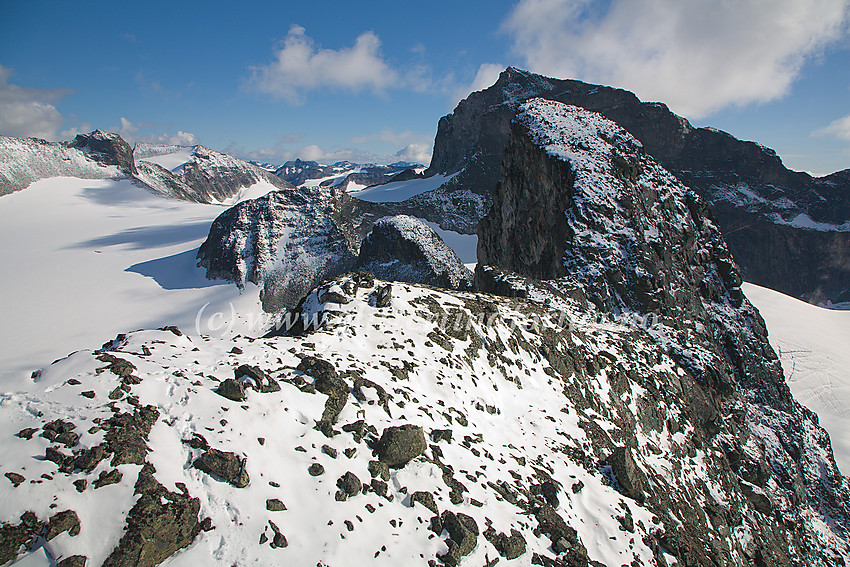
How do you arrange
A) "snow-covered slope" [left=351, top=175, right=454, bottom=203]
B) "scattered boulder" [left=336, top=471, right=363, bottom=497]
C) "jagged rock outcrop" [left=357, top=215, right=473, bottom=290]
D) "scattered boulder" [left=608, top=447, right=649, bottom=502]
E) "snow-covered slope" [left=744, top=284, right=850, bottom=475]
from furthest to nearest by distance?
"snow-covered slope" [left=351, top=175, right=454, bottom=203], "jagged rock outcrop" [left=357, top=215, right=473, bottom=290], "snow-covered slope" [left=744, top=284, right=850, bottom=475], "scattered boulder" [left=608, top=447, right=649, bottom=502], "scattered boulder" [left=336, top=471, right=363, bottom=497]

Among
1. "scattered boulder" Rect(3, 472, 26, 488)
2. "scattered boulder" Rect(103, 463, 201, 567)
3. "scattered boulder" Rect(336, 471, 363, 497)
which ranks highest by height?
"scattered boulder" Rect(3, 472, 26, 488)

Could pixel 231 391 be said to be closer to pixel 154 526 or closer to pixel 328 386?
pixel 328 386

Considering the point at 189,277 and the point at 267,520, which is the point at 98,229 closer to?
the point at 189,277

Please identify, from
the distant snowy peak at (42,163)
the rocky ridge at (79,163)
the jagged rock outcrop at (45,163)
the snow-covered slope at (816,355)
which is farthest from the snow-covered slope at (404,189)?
the snow-covered slope at (816,355)

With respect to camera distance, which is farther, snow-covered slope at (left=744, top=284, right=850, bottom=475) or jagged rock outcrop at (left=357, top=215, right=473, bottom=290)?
jagged rock outcrop at (left=357, top=215, right=473, bottom=290)

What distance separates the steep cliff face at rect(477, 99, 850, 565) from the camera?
12.4 meters

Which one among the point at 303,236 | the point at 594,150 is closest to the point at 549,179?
the point at 594,150

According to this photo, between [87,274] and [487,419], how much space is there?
145 feet

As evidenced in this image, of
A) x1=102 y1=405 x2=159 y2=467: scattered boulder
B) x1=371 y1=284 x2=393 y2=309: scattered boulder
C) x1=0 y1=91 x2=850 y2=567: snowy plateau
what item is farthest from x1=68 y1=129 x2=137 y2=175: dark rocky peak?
x1=102 y1=405 x2=159 y2=467: scattered boulder

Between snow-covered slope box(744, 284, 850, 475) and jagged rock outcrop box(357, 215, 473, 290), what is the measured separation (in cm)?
2567

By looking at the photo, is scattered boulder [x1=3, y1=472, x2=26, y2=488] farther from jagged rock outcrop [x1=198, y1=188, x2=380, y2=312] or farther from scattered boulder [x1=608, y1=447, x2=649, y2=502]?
jagged rock outcrop [x1=198, y1=188, x2=380, y2=312]

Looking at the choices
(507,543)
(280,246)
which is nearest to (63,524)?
(507,543)

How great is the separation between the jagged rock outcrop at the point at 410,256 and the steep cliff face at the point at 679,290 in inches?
272

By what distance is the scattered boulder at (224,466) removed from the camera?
14.9 ft
